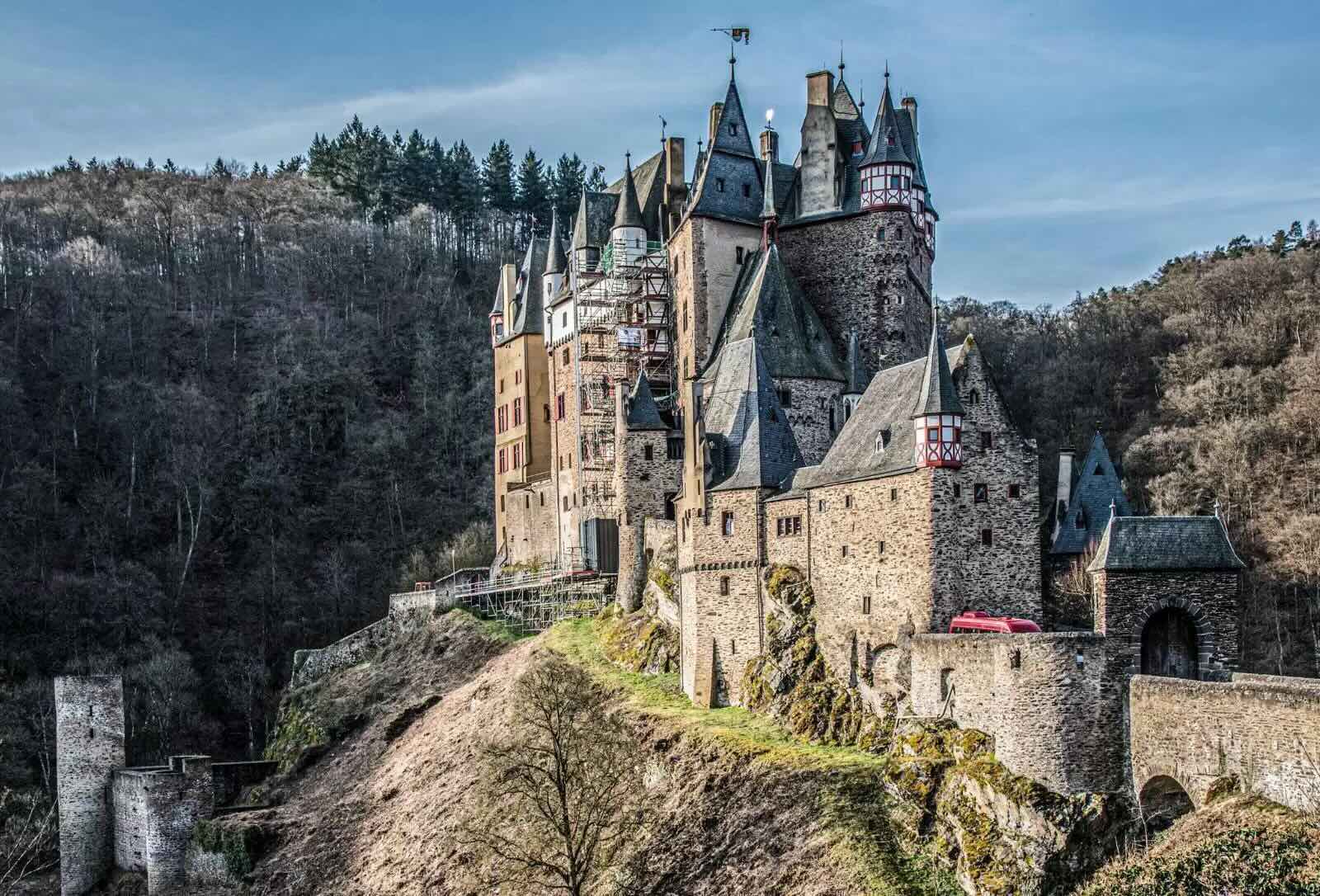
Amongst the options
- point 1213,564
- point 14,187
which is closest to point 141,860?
point 1213,564

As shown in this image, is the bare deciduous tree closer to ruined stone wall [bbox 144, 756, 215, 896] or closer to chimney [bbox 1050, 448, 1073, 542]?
chimney [bbox 1050, 448, 1073, 542]

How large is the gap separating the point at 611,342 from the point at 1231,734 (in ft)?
117

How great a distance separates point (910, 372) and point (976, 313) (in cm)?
4914

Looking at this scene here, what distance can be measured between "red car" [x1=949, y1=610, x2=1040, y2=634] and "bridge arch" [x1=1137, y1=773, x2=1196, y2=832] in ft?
14.2

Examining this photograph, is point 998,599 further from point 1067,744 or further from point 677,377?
point 677,377

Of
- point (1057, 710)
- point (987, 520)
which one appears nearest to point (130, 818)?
point (987, 520)

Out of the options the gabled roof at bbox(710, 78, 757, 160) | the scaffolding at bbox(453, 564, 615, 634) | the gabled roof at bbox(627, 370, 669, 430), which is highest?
the gabled roof at bbox(710, 78, 757, 160)

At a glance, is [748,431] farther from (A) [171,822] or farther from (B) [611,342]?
(A) [171,822]

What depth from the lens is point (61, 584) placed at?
72.2 meters

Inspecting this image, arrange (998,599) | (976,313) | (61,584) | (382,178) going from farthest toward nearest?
(382,178) → (976,313) → (61,584) → (998,599)

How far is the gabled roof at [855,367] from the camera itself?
4859 centimetres

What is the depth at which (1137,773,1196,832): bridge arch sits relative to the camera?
2900 centimetres

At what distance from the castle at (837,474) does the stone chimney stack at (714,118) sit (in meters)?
0.23


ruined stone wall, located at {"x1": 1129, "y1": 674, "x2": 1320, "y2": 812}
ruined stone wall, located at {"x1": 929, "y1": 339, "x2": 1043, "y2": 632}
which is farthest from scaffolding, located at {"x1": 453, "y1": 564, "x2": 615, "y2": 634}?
ruined stone wall, located at {"x1": 1129, "y1": 674, "x2": 1320, "y2": 812}
